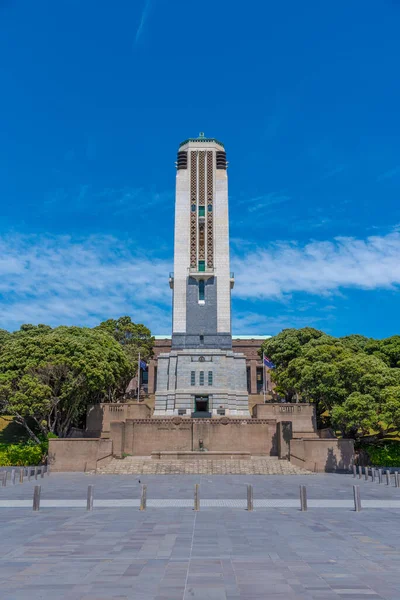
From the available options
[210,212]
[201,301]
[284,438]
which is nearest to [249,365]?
[201,301]

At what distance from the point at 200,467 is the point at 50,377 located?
49.8 ft

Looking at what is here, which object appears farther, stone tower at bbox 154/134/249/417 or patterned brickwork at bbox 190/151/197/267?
patterned brickwork at bbox 190/151/197/267

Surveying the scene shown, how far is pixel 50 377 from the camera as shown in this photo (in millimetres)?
41781

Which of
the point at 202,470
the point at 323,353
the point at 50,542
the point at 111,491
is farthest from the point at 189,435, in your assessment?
the point at 50,542

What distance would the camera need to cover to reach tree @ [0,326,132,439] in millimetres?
39031

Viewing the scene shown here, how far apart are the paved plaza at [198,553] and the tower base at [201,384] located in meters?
38.7

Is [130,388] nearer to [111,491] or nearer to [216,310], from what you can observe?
[216,310]

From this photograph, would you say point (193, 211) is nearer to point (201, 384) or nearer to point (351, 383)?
point (201, 384)

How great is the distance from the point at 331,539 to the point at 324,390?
1281 inches

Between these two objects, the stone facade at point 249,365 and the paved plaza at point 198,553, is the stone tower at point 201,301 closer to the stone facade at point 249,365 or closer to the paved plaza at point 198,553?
the stone facade at point 249,365

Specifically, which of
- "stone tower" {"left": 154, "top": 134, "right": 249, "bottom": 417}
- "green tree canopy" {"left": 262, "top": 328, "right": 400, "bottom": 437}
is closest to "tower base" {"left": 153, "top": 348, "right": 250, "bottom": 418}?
"stone tower" {"left": 154, "top": 134, "right": 249, "bottom": 417}

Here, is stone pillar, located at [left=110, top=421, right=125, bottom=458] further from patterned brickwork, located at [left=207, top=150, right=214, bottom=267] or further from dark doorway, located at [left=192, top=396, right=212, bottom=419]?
patterned brickwork, located at [left=207, top=150, right=214, bottom=267]

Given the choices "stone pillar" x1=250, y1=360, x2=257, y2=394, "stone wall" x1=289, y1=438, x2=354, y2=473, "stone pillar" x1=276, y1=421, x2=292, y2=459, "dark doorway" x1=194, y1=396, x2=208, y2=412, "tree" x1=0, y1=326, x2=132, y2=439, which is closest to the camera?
"stone wall" x1=289, y1=438, x2=354, y2=473

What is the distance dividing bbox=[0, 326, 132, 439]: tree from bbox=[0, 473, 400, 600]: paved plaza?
21.1m
